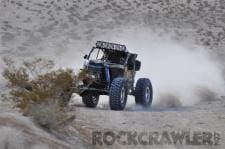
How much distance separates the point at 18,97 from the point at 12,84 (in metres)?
0.76

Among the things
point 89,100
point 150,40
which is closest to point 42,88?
point 89,100

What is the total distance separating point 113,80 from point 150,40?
1152 inches

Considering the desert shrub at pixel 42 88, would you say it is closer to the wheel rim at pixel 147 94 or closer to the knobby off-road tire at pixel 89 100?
the knobby off-road tire at pixel 89 100

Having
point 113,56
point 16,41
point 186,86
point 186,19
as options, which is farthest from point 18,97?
point 186,19

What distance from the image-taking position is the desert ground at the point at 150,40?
76.0 feet

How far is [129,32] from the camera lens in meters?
49.2

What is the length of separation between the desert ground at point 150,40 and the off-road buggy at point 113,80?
76cm

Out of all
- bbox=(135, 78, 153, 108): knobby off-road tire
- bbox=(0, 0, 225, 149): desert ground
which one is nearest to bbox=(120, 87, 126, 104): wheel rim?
bbox=(0, 0, 225, 149): desert ground

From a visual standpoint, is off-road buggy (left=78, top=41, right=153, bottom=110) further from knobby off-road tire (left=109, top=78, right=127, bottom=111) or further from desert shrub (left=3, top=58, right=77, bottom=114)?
desert shrub (left=3, top=58, right=77, bottom=114)

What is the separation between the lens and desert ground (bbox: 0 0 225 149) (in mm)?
23172

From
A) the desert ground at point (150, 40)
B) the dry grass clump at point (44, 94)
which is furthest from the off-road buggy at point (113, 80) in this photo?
the dry grass clump at point (44, 94)

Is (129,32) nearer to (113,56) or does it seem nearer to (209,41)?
(209,41)

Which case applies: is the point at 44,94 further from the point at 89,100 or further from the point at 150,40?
the point at 150,40

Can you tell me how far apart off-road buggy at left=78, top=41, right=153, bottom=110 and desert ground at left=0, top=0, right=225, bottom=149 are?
0.76m
